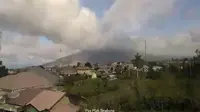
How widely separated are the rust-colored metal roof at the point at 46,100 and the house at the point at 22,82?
9.73m

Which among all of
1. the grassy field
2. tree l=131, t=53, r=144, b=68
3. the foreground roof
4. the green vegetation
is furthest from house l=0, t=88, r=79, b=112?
tree l=131, t=53, r=144, b=68

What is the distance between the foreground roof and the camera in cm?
3519

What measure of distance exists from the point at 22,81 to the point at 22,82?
200mm

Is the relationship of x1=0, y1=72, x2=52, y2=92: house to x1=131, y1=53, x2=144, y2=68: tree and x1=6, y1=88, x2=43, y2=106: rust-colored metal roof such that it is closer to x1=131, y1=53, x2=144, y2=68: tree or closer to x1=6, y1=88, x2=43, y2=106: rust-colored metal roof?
x1=6, y1=88, x2=43, y2=106: rust-colored metal roof

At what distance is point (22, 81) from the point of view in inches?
1426

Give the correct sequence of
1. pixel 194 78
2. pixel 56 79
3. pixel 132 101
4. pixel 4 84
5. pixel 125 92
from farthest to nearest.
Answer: pixel 56 79, pixel 4 84, pixel 194 78, pixel 125 92, pixel 132 101

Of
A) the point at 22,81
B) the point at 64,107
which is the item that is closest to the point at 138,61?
the point at 22,81

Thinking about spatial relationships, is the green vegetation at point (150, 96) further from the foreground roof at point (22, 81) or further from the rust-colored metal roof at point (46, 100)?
the foreground roof at point (22, 81)

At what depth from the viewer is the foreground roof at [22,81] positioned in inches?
1385

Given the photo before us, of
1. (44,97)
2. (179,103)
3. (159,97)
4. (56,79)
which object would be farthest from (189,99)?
(56,79)

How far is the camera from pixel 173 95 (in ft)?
78.7

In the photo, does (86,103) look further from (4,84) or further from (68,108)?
(4,84)

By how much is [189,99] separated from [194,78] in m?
7.59

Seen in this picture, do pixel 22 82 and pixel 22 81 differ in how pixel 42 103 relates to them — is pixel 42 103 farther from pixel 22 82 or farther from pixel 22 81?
pixel 22 81
